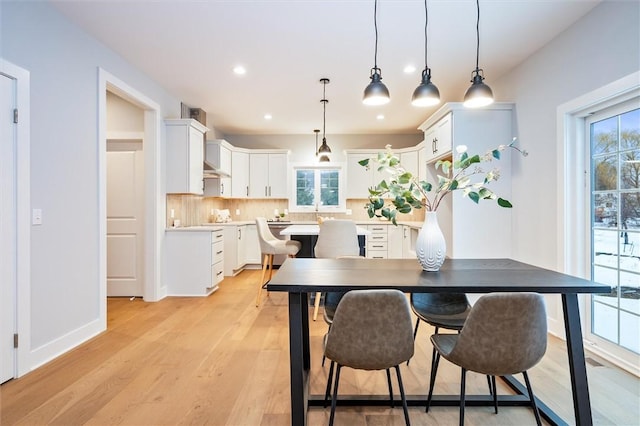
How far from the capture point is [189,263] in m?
4.23

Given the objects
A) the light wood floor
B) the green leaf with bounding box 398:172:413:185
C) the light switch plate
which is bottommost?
the light wood floor

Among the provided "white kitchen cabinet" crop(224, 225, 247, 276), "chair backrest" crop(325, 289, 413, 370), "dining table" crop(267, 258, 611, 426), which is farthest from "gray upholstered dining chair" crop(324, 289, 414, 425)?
"white kitchen cabinet" crop(224, 225, 247, 276)

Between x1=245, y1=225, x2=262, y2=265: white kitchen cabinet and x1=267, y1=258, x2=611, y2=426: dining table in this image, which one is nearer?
x1=267, y1=258, x2=611, y2=426: dining table

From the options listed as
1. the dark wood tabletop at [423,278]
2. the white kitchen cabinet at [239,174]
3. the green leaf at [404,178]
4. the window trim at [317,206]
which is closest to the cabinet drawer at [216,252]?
the white kitchen cabinet at [239,174]

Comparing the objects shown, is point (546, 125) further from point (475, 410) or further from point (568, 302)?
point (475, 410)

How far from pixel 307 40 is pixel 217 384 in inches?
115

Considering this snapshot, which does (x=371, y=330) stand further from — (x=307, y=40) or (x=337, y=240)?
(x=307, y=40)

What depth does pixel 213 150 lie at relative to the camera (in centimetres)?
551

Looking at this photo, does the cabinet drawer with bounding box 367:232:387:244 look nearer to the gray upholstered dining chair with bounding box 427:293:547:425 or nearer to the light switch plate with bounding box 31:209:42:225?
the gray upholstered dining chair with bounding box 427:293:547:425

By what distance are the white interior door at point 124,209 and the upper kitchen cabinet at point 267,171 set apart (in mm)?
2468

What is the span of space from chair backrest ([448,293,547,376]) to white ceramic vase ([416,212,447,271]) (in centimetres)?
43

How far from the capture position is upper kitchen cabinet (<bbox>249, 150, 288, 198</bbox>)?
6.39 m

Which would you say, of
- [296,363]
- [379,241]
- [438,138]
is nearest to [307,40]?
[438,138]

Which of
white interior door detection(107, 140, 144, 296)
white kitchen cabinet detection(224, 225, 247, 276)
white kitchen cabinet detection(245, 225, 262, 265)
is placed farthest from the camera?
white kitchen cabinet detection(245, 225, 262, 265)
